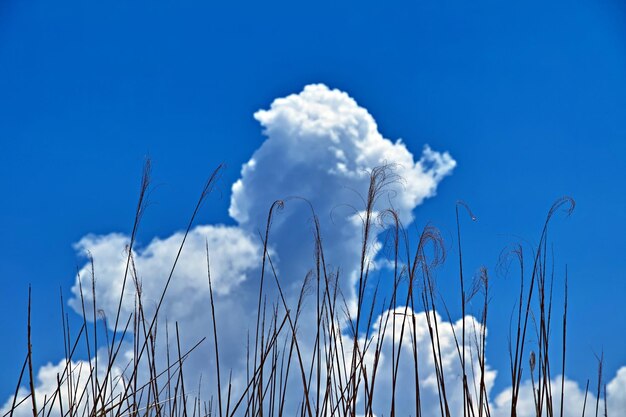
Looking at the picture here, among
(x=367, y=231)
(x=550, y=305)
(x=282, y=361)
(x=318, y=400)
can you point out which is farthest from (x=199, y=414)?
(x=550, y=305)

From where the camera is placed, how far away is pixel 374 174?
1.93 metres

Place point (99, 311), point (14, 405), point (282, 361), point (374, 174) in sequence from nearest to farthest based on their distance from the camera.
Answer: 1. point (14, 405)
2. point (374, 174)
3. point (282, 361)
4. point (99, 311)

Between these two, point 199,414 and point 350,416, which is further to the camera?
point 199,414

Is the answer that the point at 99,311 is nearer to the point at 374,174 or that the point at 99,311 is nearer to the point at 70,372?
the point at 70,372

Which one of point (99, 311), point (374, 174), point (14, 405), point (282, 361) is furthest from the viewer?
point (99, 311)

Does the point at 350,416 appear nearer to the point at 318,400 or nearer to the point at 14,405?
the point at 318,400

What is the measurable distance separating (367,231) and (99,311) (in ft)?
4.25

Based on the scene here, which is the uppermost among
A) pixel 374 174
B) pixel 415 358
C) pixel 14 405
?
pixel 374 174

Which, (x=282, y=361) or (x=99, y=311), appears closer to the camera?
(x=282, y=361)

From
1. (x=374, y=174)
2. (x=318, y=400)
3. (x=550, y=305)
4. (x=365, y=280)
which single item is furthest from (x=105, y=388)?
(x=550, y=305)

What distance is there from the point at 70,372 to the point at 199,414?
570 millimetres

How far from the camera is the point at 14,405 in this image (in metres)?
A: 1.59

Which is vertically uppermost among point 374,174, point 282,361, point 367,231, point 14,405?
point 374,174

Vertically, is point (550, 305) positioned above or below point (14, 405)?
above
